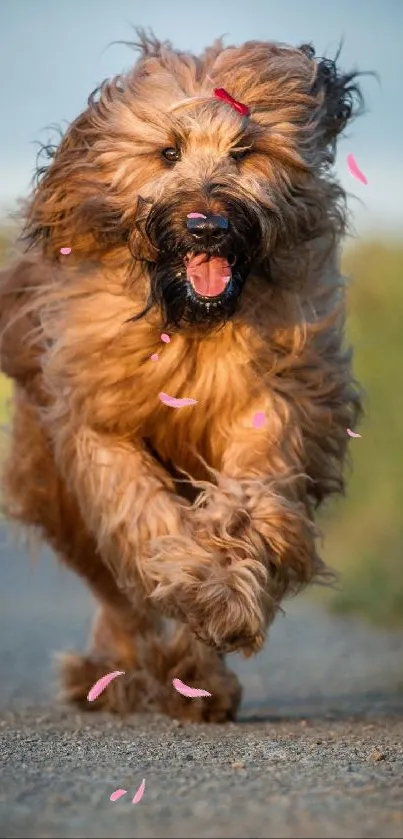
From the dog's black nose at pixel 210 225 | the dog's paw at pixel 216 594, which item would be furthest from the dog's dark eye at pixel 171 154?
the dog's paw at pixel 216 594

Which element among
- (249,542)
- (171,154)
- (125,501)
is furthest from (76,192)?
(249,542)

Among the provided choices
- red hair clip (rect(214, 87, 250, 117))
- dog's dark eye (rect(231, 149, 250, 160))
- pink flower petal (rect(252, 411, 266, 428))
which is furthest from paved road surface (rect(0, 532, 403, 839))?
red hair clip (rect(214, 87, 250, 117))

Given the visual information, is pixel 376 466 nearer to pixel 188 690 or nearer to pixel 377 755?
pixel 188 690

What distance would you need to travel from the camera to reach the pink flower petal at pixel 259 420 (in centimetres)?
485

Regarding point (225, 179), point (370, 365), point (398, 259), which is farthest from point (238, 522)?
point (398, 259)

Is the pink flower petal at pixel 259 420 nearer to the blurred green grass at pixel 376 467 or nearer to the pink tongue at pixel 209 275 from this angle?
the pink tongue at pixel 209 275

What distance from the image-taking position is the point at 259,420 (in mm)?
4859

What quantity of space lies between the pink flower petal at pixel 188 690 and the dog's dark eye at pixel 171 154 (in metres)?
1.64

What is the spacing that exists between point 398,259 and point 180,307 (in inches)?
280

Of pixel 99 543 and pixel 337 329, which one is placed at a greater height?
pixel 337 329

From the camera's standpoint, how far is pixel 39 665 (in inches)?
285

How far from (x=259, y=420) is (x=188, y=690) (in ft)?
3.16

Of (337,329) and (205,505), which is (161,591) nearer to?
(205,505)

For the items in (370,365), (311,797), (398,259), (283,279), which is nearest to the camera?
(311,797)
